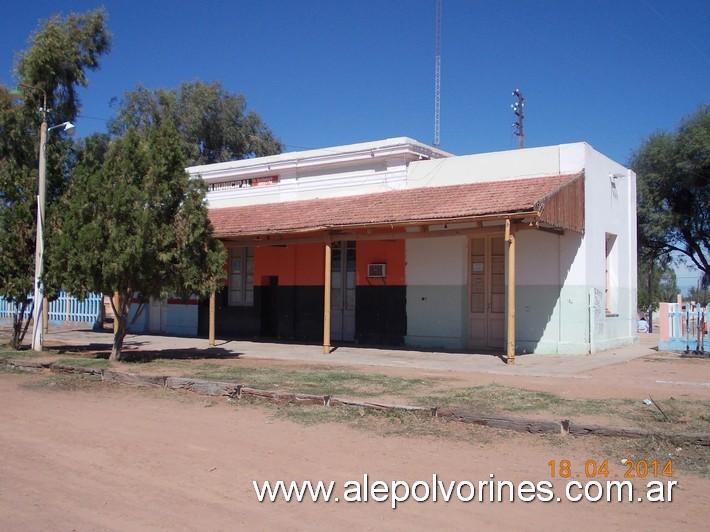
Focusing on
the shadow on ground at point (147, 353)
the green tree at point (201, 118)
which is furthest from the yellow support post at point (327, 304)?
the green tree at point (201, 118)

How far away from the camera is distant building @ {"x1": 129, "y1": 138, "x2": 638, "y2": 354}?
15.4 meters

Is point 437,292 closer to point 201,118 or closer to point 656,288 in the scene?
point 201,118

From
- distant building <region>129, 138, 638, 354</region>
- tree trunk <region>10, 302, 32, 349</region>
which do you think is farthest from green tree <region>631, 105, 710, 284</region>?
tree trunk <region>10, 302, 32, 349</region>

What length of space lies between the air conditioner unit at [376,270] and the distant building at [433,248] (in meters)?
0.05

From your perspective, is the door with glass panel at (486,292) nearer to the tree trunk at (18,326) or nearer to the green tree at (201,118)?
the tree trunk at (18,326)

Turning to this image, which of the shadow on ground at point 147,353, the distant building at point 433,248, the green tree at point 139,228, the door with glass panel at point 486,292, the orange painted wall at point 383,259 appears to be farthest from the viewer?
the orange painted wall at point 383,259

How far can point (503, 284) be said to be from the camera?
651 inches

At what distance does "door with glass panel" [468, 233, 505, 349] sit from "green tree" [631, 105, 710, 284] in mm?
13112

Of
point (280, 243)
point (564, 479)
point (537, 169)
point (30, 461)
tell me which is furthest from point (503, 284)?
point (30, 461)

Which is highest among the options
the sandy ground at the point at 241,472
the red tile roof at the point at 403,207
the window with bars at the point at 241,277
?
the red tile roof at the point at 403,207

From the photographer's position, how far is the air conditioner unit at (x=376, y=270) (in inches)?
721

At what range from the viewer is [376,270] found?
1847 cm

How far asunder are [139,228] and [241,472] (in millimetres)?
7840

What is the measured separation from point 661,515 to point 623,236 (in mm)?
14985
